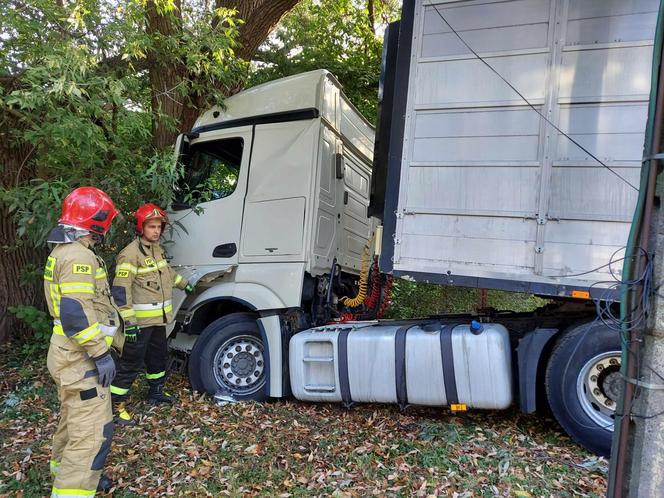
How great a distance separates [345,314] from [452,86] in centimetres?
236

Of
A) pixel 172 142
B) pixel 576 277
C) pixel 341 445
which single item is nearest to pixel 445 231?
pixel 576 277

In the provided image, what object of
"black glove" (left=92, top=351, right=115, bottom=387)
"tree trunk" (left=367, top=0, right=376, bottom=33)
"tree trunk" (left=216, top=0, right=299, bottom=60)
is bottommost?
"black glove" (left=92, top=351, right=115, bottom=387)

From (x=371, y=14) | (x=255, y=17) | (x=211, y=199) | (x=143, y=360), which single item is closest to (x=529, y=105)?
(x=211, y=199)

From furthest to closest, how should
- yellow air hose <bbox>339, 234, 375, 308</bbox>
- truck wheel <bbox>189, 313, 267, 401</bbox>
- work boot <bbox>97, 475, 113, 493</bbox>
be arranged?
yellow air hose <bbox>339, 234, 375, 308</bbox>
truck wheel <bbox>189, 313, 267, 401</bbox>
work boot <bbox>97, 475, 113, 493</bbox>

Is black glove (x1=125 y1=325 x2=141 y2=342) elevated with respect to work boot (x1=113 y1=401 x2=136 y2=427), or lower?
elevated

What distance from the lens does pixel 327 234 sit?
4656 millimetres

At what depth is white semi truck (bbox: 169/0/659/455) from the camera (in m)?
3.17

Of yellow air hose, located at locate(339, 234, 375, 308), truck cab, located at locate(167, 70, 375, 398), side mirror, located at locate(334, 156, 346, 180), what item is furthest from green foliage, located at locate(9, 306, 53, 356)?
side mirror, located at locate(334, 156, 346, 180)

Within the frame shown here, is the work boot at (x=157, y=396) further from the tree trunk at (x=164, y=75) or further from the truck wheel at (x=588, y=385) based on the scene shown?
the truck wheel at (x=588, y=385)

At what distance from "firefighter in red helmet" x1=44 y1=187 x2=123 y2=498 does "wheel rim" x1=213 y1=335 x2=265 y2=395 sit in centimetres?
178

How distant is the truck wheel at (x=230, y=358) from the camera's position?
4.49m

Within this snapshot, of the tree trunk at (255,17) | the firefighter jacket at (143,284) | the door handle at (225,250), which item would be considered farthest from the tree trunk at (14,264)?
the tree trunk at (255,17)

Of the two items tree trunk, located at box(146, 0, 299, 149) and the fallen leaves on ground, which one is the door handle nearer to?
the fallen leaves on ground

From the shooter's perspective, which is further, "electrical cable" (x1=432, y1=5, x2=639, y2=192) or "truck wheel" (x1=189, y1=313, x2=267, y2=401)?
"truck wheel" (x1=189, y1=313, x2=267, y2=401)
